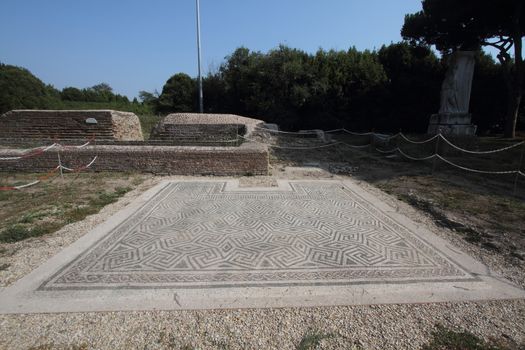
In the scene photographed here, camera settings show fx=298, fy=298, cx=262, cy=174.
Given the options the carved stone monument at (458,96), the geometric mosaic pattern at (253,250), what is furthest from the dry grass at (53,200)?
the carved stone monument at (458,96)

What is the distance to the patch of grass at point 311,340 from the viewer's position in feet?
6.91

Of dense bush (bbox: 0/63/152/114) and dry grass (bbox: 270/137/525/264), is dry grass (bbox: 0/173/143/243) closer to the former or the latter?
dry grass (bbox: 270/137/525/264)

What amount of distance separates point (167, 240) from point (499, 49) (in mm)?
17749

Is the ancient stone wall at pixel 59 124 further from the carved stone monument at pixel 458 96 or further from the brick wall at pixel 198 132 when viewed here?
the carved stone monument at pixel 458 96

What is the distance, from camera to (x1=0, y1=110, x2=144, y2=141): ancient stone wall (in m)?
→ 12.2

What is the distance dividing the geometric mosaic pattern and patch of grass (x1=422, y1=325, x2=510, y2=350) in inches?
30.5

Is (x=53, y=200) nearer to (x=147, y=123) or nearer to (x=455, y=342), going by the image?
(x=455, y=342)

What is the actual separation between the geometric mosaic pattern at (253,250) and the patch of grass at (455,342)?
30.5 inches

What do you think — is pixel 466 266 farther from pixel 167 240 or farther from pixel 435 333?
pixel 167 240

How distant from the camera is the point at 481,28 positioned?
13875 mm

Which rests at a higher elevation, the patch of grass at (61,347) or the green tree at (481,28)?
the green tree at (481,28)

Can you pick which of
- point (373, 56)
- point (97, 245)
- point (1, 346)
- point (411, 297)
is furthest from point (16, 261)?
point (373, 56)

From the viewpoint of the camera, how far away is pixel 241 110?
2245 cm

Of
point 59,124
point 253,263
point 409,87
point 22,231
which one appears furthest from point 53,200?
point 409,87
